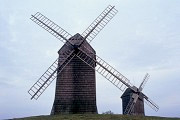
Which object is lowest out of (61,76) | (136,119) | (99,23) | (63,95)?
(136,119)

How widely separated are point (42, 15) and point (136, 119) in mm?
16226

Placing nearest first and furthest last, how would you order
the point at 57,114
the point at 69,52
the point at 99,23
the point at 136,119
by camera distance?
the point at 136,119 < the point at 57,114 < the point at 69,52 < the point at 99,23

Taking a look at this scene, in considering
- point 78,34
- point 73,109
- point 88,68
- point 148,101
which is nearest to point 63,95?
point 73,109

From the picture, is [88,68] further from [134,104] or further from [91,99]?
[134,104]

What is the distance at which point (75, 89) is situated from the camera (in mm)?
26812

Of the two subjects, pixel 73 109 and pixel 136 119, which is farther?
pixel 73 109

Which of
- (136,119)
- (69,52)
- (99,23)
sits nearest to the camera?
(136,119)

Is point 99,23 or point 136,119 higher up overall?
point 99,23

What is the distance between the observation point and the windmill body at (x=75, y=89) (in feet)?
86.6

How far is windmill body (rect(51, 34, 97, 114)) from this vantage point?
86.6 ft

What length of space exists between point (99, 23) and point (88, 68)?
5.75 m

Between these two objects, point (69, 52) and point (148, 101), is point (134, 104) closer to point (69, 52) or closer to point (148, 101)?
point (148, 101)

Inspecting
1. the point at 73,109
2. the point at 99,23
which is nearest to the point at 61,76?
the point at 73,109

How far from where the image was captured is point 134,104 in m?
26.7
